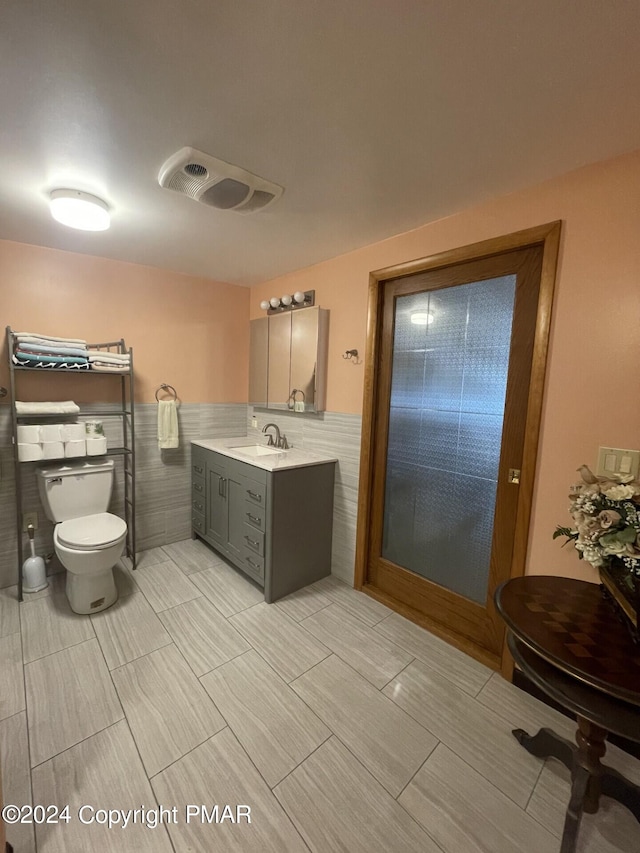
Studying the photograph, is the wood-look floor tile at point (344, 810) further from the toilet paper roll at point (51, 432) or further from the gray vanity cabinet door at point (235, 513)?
the toilet paper roll at point (51, 432)

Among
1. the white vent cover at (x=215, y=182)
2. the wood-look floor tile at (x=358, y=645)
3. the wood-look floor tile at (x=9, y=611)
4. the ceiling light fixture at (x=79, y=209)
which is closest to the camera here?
the white vent cover at (x=215, y=182)

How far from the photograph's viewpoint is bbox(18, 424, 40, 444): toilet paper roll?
6.88ft

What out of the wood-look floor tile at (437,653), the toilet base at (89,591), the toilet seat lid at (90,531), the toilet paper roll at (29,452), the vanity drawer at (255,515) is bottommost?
the wood-look floor tile at (437,653)

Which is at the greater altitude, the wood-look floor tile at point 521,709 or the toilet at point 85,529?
the toilet at point 85,529

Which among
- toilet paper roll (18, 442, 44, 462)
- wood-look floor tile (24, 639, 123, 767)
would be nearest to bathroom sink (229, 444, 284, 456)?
toilet paper roll (18, 442, 44, 462)

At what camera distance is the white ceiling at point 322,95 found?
2.74 ft

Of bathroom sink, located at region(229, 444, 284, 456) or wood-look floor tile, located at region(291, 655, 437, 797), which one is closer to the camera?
wood-look floor tile, located at region(291, 655, 437, 797)

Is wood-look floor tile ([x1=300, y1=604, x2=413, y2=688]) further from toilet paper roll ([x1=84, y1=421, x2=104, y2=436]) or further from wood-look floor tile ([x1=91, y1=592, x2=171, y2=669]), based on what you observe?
toilet paper roll ([x1=84, y1=421, x2=104, y2=436])

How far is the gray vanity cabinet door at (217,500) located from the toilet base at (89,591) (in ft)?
2.50

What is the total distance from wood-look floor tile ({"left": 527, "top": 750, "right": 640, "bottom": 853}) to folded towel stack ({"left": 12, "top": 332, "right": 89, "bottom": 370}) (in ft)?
9.90

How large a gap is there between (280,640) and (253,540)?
62 cm

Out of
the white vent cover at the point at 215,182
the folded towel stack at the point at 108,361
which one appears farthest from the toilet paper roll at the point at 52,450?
the white vent cover at the point at 215,182

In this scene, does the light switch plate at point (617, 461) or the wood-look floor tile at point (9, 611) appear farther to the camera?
the wood-look floor tile at point (9, 611)

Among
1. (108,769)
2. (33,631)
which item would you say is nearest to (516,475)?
(108,769)
